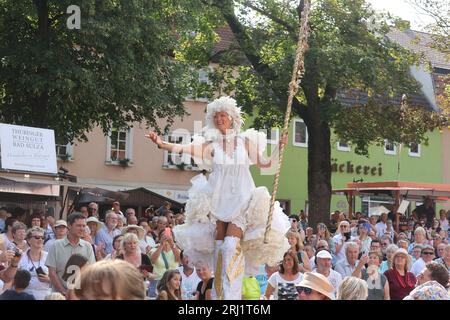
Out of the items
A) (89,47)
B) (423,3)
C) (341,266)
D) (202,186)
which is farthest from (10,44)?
(202,186)

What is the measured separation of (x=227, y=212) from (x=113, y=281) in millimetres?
4111

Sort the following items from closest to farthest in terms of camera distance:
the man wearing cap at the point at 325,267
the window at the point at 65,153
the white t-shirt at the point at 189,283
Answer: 1. the white t-shirt at the point at 189,283
2. the man wearing cap at the point at 325,267
3. the window at the point at 65,153

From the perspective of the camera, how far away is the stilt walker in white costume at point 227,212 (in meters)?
8.45

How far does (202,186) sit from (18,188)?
11004mm

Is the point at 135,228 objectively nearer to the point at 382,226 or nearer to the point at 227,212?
the point at 227,212

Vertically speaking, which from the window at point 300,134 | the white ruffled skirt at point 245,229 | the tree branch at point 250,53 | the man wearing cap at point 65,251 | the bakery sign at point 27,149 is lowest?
the man wearing cap at point 65,251

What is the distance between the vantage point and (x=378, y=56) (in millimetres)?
28234

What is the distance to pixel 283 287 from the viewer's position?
10.7m

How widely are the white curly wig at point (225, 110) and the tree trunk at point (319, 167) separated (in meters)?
20.3

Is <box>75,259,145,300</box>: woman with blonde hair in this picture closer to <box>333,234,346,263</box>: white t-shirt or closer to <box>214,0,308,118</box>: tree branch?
<box>333,234,346,263</box>: white t-shirt

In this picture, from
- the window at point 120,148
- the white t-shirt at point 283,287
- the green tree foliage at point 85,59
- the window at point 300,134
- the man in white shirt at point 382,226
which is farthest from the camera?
the window at point 300,134

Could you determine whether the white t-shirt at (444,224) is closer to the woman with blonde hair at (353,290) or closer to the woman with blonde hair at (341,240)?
the woman with blonde hair at (341,240)

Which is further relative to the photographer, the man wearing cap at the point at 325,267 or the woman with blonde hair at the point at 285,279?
the man wearing cap at the point at 325,267

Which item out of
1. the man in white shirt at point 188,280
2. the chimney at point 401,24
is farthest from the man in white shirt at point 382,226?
the man in white shirt at point 188,280
